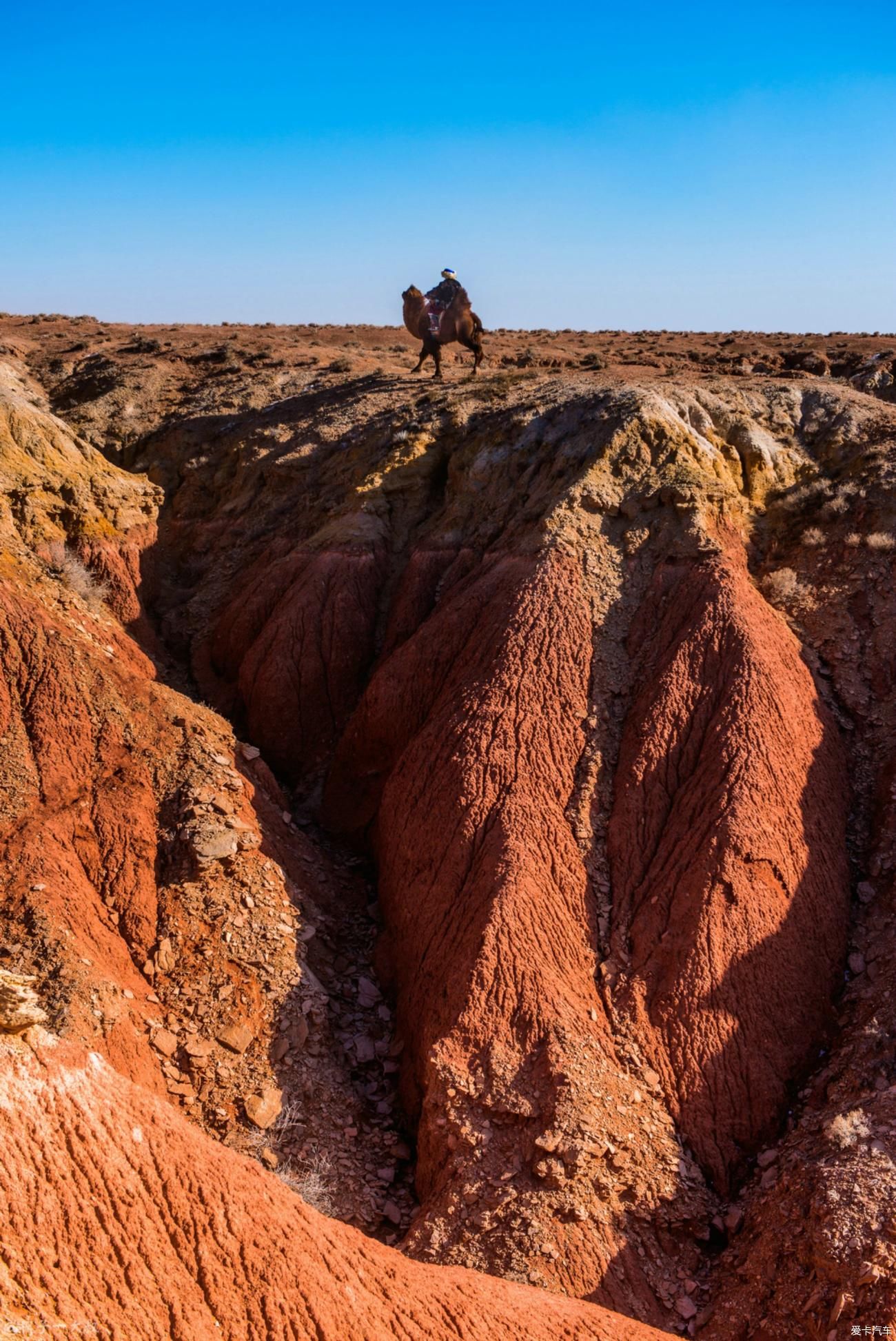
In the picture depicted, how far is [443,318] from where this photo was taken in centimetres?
2831

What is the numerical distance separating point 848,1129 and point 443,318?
24029 millimetres

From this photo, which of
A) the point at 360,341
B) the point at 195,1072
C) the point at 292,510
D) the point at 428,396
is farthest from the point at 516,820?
the point at 360,341

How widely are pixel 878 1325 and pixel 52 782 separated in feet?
40.4

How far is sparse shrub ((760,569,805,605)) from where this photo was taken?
17328 millimetres

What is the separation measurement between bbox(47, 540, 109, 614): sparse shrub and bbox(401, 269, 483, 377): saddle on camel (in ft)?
40.7

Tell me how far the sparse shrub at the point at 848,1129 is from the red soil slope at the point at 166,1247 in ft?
9.57

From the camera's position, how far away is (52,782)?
14.6 metres

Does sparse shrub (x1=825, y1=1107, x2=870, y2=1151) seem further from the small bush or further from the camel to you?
the camel

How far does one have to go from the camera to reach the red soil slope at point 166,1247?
7.31 m

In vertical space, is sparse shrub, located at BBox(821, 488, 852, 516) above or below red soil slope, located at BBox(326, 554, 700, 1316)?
above

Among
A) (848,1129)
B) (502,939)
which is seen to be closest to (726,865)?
(502,939)

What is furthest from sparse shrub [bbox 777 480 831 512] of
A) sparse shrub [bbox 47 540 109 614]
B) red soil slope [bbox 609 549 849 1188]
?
sparse shrub [bbox 47 540 109 614]

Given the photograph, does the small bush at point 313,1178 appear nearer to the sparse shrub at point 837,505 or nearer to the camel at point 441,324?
the sparse shrub at point 837,505

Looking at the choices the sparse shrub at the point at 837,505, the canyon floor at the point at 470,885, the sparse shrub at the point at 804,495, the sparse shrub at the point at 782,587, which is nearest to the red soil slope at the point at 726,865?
the canyon floor at the point at 470,885
